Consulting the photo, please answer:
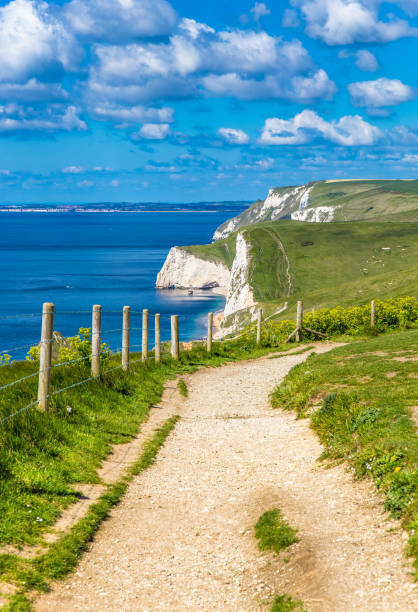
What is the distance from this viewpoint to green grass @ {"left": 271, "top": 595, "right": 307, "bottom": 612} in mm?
6375

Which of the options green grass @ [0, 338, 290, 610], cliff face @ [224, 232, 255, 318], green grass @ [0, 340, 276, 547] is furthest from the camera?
cliff face @ [224, 232, 255, 318]

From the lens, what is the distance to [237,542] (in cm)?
852

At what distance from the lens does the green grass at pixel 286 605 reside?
20.9 feet

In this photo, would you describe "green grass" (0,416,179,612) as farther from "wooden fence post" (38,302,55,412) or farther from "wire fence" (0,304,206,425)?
"wooden fence post" (38,302,55,412)

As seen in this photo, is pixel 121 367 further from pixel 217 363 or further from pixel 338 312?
pixel 338 312

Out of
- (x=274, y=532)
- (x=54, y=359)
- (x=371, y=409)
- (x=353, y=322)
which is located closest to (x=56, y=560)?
(x=274, y=532)

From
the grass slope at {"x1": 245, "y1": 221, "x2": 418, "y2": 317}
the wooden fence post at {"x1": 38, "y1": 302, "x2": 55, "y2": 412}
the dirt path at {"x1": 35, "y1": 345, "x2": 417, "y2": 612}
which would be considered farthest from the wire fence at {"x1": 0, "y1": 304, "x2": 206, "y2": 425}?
the grass slope at {"x1": 245, "y1": 221, "x2": 418, "y2": 317}

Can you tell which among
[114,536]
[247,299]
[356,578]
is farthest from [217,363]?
[247,299]

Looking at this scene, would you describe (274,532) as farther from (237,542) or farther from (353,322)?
(353,322)

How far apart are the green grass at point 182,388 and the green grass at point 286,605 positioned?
1334cm

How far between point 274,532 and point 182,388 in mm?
12640

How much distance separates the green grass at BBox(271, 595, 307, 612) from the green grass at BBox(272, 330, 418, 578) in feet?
4.59

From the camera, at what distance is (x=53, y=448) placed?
11094 millimetres

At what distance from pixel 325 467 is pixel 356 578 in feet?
13.7
